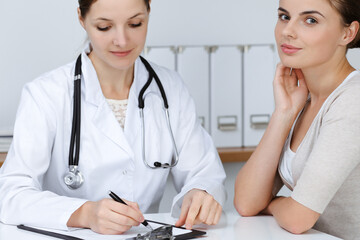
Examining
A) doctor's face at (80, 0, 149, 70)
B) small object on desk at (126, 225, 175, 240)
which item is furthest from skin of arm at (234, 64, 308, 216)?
doctor's face at (80, 0, 149, 70)

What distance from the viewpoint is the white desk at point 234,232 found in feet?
4.70

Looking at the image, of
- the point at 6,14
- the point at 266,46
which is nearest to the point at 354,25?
the point at 266,46

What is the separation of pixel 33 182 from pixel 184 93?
2.05ft

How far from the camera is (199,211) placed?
1.54m

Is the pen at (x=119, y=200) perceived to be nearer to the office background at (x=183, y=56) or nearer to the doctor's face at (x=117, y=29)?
the doctor's face at (x=117, y=29)

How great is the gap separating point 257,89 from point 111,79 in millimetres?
1138

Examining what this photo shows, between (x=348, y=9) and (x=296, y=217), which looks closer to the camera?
(x=296, y=217)

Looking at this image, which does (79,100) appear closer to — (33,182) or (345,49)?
(33,182)

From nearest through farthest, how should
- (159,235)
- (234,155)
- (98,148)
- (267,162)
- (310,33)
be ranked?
1. (159,235)
2. (310,33)
3. (267,162)
4. (98,148)
5. (234,155)

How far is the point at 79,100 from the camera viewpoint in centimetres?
180

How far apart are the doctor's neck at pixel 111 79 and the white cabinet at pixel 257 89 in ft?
3.42

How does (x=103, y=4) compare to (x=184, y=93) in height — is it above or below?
above

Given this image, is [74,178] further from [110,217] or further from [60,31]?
[60,31]

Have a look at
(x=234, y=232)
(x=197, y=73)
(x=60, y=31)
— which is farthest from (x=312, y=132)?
(x=60, y=31)
